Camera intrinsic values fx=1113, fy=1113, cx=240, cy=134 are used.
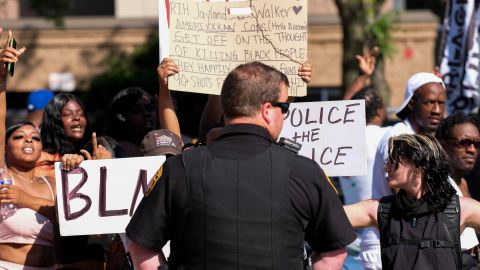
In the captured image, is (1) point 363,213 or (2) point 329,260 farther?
(1) point 363,213

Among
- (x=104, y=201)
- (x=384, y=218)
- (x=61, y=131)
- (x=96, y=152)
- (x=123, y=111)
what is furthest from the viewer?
(x=61, y=131)

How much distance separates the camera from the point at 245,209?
14.6ft

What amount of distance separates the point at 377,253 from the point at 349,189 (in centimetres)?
104

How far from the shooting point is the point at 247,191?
4.47m

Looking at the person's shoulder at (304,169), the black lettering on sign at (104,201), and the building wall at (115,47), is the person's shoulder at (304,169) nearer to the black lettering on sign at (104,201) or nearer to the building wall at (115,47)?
the black lettering on sign at (104,201)

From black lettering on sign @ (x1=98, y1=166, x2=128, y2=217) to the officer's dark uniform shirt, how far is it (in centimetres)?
130

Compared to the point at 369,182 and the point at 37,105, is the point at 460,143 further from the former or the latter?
the point at 37,105

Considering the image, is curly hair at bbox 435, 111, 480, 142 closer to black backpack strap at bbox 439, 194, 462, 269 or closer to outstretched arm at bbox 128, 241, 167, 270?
black backpack strap at bbox 439, 194, 462, 269

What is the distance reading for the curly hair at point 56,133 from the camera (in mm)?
7641

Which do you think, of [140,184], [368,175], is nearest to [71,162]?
[140,184]

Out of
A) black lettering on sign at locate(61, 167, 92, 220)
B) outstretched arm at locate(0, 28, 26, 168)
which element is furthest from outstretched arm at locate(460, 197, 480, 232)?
outstretched arm at locate(0, 28, 26, 168)

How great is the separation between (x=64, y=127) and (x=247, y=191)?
351cm

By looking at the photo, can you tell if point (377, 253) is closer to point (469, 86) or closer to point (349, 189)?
point (349, 189)

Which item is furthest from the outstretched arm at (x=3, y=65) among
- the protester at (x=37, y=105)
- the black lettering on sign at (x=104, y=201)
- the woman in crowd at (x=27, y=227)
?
the protester at (x=37, y=105)
